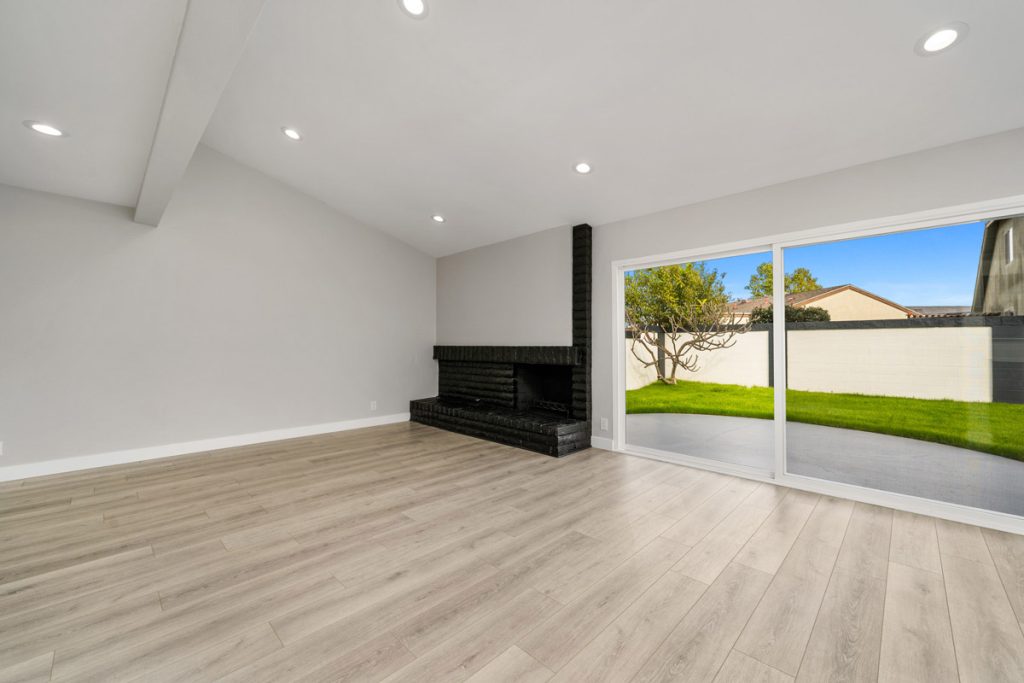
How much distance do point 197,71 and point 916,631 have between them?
13.0 ft

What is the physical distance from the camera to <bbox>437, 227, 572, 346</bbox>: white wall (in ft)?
15.1

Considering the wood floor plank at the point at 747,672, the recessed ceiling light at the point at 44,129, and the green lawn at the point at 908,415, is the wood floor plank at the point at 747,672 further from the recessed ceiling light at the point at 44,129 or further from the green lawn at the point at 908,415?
the recessed ceiling light at the point at 44,129

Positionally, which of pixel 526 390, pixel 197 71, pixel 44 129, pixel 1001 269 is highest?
pixel 44 129

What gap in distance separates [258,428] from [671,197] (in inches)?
196

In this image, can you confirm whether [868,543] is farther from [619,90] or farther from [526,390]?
[526,390]

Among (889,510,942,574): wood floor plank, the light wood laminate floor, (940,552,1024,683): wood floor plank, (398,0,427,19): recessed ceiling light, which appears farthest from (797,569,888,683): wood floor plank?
(398,0,427,19): recessed ceiling light

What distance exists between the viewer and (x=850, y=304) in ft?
10.2

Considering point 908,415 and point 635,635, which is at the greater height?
point 908,415

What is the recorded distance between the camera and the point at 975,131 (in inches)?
98.2

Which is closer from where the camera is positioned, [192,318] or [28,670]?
[28,670]

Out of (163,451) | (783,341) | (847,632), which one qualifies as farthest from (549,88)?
(163,451)

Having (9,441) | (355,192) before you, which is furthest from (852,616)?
(9,441)

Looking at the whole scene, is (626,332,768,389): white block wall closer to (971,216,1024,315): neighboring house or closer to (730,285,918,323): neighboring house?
(730,285,918,323): neighboring house

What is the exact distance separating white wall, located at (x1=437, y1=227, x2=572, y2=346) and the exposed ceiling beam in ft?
10.7
